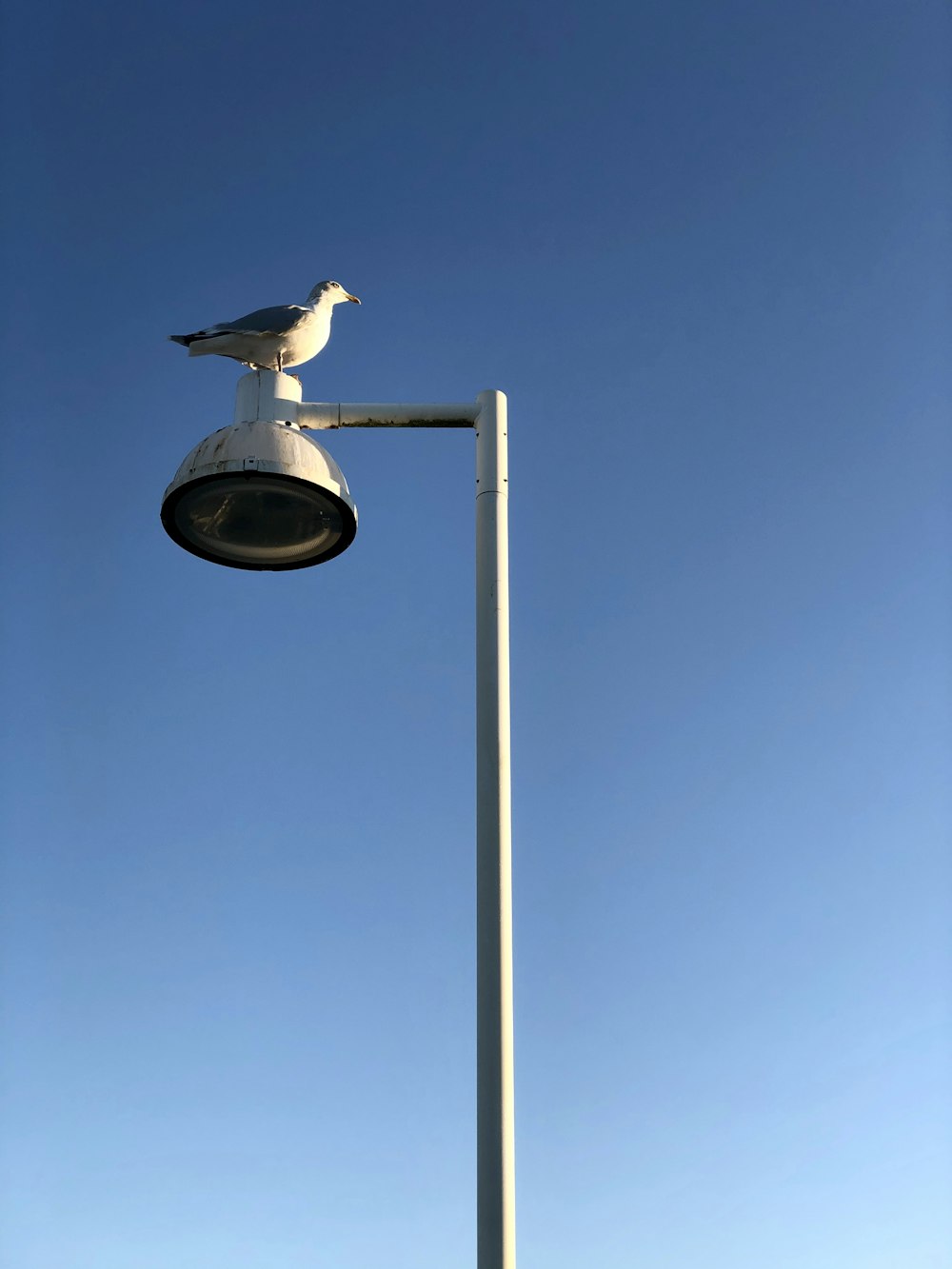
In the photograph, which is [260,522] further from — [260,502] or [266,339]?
[266,339]

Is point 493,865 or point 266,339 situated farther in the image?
point 266,339

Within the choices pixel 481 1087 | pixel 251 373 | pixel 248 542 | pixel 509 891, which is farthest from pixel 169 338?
pixel 481 1087

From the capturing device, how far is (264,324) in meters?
5.75

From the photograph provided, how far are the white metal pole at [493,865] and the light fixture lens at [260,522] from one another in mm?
656

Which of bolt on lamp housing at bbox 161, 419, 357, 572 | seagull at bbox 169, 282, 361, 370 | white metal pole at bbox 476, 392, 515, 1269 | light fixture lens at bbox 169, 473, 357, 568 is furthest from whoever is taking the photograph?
seagull at bbox 169, 282, 361, 370

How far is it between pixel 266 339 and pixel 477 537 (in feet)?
4.48

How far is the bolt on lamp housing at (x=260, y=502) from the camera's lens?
201 inches

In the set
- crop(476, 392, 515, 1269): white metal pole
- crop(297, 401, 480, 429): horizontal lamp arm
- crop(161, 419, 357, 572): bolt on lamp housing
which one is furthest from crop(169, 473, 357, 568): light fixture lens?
crop(476, 392, 515, 1269): white metal pole

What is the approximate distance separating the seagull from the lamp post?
0.74 feet

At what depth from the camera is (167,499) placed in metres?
5.21

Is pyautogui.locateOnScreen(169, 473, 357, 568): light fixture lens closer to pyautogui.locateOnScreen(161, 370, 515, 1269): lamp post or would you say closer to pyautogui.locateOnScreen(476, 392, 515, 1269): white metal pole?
pyautogui.locateOnScreen(161, 370, 515, 1269): lamp post

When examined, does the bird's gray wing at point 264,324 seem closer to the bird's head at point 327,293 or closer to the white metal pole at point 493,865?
the bird's head at point 327,293

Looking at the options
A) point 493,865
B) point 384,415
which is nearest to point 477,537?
point 384,415

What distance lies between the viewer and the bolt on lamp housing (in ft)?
16.7
